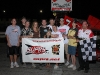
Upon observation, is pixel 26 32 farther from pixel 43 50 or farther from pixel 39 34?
pixel 43 50

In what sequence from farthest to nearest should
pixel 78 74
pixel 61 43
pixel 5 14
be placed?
pixel 5 14 → pixel 61 43 → pixel 78 74

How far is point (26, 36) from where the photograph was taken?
811 cm

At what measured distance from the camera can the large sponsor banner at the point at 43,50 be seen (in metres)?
8.05

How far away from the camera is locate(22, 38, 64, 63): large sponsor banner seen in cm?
805

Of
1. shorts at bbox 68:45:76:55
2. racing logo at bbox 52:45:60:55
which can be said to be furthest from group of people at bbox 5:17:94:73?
racing logo at bbox 52:45:60:55

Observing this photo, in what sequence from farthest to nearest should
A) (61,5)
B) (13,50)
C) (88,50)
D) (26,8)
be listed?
(26,8) < (61,5) < (13,50) < (88,50)

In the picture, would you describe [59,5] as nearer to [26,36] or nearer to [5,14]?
[26,36]

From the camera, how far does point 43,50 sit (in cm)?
810

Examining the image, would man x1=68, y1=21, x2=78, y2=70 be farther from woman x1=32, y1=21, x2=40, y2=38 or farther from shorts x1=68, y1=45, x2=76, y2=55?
woman x1=32, y1=21, x2=40, y2=38

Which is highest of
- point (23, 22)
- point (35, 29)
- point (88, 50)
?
point (23, 22)

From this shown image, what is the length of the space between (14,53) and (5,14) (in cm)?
5800

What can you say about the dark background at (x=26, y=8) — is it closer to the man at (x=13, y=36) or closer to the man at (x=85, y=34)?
the man at (x=13, y=36)

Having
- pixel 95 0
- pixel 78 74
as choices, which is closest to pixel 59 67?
pixel 78 74

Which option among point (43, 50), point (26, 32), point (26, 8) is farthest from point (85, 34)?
point (26, 8)
